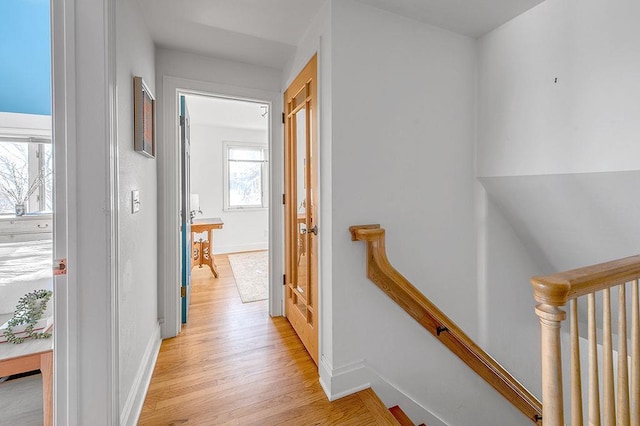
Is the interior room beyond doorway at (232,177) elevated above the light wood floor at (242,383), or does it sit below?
above

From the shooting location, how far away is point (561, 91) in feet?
5.41

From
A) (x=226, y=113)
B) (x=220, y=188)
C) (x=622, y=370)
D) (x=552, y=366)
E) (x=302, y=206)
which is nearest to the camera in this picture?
(x=552, y=366)

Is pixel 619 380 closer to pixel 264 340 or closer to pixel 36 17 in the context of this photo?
pixel 264 340

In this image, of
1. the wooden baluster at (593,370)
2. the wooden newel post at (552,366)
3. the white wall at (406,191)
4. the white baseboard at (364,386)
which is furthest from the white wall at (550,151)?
the wooden newel post at (552,366)

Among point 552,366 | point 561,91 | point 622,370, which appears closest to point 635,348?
point 622,370

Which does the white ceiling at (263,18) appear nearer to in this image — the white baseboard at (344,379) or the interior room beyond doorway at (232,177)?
the white baseboard at (344,379)

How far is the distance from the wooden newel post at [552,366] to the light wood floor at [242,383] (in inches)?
32.7

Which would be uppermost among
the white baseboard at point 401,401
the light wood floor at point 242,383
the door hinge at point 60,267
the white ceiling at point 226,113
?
the white ceiling at point 226,113

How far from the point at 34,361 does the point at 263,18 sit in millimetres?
2179

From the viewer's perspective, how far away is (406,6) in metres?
1.70

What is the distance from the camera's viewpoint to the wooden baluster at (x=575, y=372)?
88 centimetres

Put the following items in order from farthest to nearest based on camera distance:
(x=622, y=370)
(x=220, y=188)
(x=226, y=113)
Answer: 1. (x=220, y=188)
2. (x=226, y=113)
3. (x=622, y=370)

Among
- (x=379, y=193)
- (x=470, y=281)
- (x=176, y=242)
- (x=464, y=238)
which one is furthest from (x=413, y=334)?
(x=176, y=242)

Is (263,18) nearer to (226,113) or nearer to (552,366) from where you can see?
(552,366)
